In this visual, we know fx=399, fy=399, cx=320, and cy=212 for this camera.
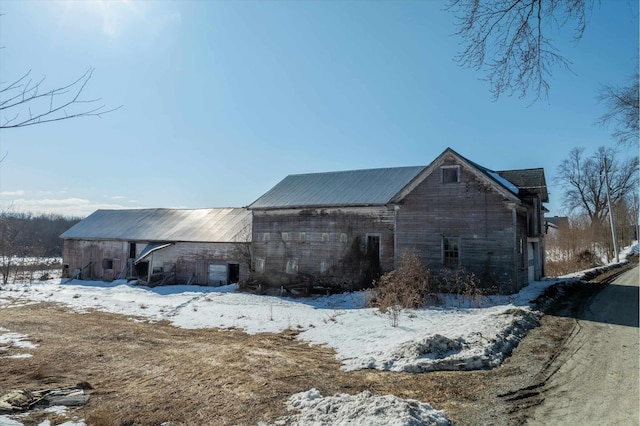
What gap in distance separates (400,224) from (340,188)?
221 inches

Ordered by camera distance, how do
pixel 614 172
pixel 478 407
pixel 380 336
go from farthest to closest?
pixel 614 172 < pixel 380 336 < pixel 478 407

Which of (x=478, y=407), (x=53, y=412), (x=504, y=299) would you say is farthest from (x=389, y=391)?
(x=504, y=299)

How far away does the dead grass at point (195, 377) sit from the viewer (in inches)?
248

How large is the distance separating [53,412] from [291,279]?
1729cm

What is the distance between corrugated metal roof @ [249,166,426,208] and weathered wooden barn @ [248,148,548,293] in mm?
65


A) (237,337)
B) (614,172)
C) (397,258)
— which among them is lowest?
(237,337)

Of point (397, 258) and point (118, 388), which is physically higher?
point (397, 258)

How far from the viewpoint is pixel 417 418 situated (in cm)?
533

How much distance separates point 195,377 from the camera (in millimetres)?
8023

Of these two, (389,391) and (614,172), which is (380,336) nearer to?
(389,391)

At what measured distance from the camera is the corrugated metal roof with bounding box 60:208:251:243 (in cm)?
2870

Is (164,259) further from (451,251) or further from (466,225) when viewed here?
(466,225)

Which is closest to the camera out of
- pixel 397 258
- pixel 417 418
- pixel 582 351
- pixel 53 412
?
pixel 417 418

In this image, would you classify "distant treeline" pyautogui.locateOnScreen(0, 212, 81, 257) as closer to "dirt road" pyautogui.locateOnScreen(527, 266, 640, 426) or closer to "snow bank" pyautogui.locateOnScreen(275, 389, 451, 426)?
"snow bank" pyautogui.locateOnScreen(275, 389, 451, 426)
